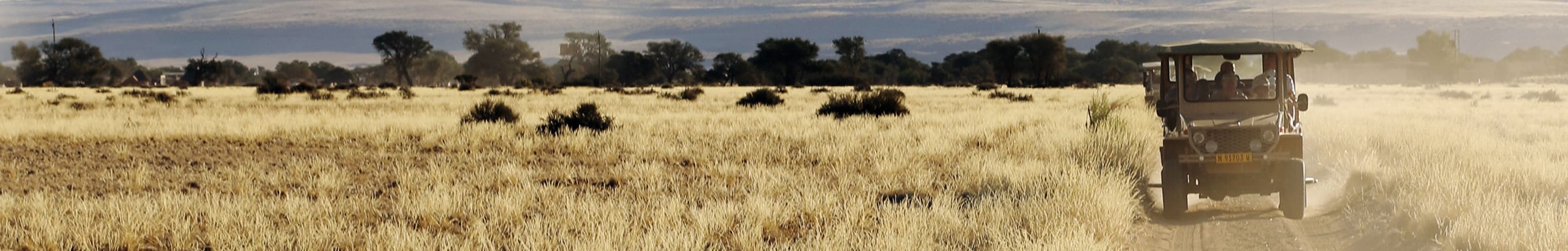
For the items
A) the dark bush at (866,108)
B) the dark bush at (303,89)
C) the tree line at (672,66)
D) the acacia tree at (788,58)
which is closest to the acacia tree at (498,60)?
the tree line at (672,66)

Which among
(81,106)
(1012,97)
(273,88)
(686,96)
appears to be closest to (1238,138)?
(81,106)

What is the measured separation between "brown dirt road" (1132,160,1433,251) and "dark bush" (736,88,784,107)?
71.1 feet

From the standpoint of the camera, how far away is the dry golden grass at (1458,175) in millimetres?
7508

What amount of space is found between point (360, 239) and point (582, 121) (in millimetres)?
11203

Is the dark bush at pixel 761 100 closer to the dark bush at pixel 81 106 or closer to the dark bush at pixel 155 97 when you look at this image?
the dark bush at pixel 155 97

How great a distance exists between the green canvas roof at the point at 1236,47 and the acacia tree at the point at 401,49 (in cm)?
10313

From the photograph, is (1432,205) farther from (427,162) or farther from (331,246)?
(427,162)

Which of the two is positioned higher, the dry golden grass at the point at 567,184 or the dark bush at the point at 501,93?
the dark bush at the point at 501,93

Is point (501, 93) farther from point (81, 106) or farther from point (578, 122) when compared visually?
point (578, 122)

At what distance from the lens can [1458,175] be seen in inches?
417

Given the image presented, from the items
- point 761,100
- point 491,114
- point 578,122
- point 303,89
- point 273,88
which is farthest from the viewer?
point 303,89

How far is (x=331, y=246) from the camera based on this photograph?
276 inches

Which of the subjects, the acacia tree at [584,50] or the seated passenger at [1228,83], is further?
the acacia tree at [584,50]

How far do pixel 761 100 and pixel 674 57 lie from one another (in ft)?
275
